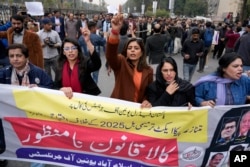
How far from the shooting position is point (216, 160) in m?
3.03

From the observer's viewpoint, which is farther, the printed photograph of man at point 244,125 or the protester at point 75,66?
the protester at point 75,66

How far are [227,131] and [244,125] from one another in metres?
0.21

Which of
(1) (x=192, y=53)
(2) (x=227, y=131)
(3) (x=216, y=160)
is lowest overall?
(3) (x=216, y=160)

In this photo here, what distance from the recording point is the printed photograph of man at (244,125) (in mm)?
3047

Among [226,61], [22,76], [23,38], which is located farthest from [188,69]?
[22,76]

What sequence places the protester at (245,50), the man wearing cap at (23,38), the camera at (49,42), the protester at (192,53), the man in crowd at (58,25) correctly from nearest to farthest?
the man wearing cap at (23,38)
the camera at (49,42)
the protester at (245,50)
the protester at (192,53)
the man in crowd at (58,25)

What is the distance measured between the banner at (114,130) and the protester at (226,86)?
0.36 ft

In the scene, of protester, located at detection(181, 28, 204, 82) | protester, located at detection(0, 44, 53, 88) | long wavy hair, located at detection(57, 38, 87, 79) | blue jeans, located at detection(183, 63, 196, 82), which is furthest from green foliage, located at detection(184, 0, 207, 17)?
protester, located at detection(0, 44, 53, 88)

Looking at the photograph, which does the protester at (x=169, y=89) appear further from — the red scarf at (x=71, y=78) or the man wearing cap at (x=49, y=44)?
the man wearing cap at (x=49, y=44)

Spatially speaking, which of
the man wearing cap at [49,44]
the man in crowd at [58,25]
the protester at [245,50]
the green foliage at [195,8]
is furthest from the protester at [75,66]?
the green foliage at [195,8]

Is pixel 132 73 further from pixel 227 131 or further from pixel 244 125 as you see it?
pixel 244 125

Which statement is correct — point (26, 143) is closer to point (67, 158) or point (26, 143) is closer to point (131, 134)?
point (67, 158)

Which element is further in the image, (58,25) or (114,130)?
(58,25)

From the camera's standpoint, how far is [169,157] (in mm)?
2953
